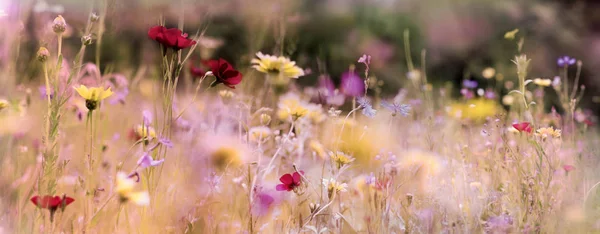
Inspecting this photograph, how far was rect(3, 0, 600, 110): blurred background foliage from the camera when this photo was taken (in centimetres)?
455

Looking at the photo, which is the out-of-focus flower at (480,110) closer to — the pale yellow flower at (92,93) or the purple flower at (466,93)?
the purple flower at (466,93)

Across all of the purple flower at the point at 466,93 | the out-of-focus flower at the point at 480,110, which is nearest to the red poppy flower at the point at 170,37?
the out-of-focus flower at the point at 480,110

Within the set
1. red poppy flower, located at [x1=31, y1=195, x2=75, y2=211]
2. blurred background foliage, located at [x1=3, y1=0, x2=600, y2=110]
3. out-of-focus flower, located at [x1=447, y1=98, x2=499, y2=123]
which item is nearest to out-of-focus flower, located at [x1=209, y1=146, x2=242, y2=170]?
red poppy flower, located at [x1=31, y1=195, x2=75, y2=211]

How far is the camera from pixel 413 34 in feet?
19.4

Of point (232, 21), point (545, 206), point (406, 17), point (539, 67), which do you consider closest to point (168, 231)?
point (545, 206)

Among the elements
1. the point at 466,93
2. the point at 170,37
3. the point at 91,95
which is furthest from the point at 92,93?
the point at 466,93

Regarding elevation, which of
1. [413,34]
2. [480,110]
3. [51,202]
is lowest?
[51,202]

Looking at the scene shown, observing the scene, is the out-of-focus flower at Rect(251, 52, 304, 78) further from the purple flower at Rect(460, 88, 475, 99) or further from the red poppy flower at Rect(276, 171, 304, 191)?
the purple flower at Rect(460, 88, 475, 99)

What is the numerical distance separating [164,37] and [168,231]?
0.44 metres

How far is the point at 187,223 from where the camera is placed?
48.7 inches

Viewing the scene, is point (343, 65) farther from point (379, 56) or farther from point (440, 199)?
point (440, 199)

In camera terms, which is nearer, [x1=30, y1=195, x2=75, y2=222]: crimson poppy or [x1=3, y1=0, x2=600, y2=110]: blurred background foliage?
[x1=30, y1=195, x2=75, y2=222]: crimson poppy

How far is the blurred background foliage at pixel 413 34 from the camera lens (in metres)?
4.55

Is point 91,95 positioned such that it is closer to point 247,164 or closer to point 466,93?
point 247,164
